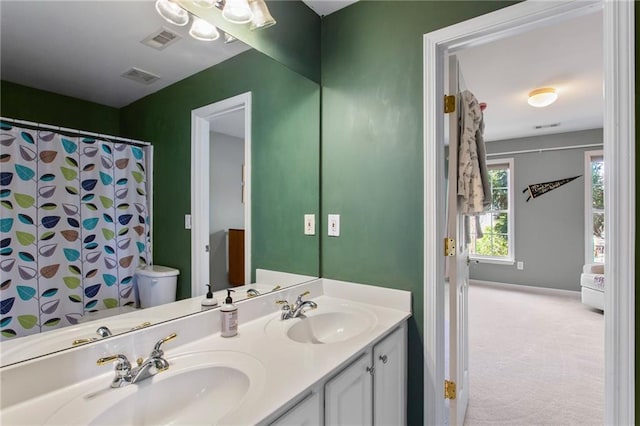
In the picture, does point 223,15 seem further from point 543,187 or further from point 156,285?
point 543,187

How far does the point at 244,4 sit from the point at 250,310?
133 cm

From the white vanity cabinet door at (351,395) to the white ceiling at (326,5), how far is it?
178 centimetres

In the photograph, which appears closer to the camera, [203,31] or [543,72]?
[203,31]

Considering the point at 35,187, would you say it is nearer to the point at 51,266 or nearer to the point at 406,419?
the point at 51,266

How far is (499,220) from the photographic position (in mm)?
5227

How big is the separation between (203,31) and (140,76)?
1.18 ft

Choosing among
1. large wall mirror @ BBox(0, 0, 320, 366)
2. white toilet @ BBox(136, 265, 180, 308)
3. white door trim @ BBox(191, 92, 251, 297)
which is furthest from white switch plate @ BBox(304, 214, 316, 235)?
white toilet @ BBox(136, 265, 180, 308)

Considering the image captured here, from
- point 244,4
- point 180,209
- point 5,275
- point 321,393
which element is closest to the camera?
point 5,275

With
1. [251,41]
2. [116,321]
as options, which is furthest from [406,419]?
[251,41]

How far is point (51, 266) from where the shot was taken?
827mm

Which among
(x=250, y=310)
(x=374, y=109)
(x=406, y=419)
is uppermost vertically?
(x=374, y=109)

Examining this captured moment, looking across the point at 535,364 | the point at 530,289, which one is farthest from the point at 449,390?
the point at 530,289

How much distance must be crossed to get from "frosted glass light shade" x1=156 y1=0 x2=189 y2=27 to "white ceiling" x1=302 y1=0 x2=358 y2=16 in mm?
794

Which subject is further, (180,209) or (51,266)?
(180,209)
